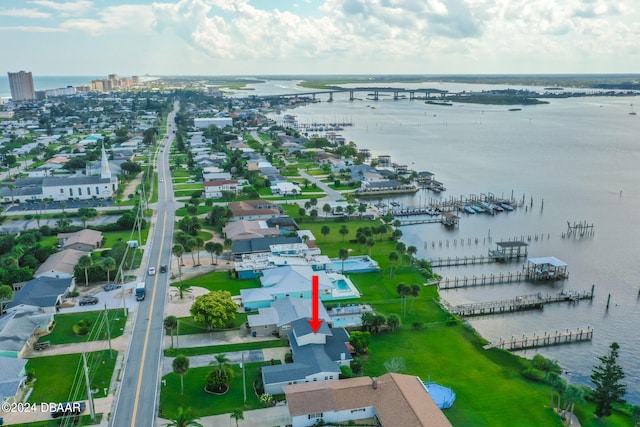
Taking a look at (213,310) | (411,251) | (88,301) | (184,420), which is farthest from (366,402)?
(88,301)

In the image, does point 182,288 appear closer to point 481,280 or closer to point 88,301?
point 88,301

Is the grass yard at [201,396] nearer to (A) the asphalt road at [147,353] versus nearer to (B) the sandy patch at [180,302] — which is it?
(A) the asphalt road at [147,353]

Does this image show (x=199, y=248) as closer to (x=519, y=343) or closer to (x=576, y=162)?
(x=519, y=343)

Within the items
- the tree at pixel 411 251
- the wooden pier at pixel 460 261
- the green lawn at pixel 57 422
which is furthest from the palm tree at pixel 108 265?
the wooden pier at pixel 460 261

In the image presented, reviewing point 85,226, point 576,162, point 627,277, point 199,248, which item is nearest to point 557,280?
point 627,277

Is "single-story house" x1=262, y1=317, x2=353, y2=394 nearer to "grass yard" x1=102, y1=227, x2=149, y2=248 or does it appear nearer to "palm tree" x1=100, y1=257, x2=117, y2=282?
"palm tree" x1=100, y1=257, x2=117, y2=282

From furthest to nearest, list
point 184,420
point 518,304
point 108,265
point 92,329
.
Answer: point 518,304
point 108,265
point 92,329
point 184,420

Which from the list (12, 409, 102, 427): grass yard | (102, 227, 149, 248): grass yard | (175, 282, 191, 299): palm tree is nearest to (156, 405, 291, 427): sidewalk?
(12, 409, 102, 427): grass yard
